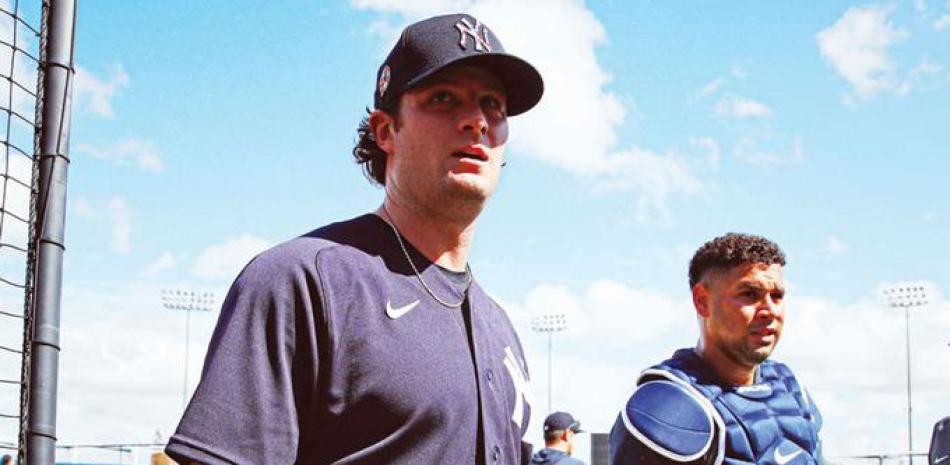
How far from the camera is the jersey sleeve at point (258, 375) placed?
2.00 metres

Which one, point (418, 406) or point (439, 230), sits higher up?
point (439, 230)

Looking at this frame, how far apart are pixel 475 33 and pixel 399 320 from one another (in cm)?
75

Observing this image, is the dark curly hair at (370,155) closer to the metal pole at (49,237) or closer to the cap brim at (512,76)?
the cap brim at (512,76)

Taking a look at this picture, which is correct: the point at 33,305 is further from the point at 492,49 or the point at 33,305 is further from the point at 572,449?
the point at 572,449

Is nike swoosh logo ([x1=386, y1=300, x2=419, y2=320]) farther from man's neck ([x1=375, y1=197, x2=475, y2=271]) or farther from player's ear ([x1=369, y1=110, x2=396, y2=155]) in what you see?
player's ear ([x1=369, y1=110, x2=396, y2=155])

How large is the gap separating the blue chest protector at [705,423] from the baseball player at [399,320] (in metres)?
2.36

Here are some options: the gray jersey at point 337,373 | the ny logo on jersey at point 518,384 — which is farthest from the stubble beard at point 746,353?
the gray jersey at point 337,373

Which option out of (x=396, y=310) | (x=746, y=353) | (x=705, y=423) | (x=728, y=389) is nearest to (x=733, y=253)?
(x=746, y=353)

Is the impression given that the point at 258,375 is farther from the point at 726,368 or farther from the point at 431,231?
the point at 726,368

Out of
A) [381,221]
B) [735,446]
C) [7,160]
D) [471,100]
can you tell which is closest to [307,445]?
[381,221]

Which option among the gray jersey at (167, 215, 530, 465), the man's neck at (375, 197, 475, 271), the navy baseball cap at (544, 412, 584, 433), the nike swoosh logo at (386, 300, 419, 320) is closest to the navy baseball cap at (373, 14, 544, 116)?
the man's neck at (375, 197, 475, 271)

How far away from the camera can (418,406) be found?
218 cm

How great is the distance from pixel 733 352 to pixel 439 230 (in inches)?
124

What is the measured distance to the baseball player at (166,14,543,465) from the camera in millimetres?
2057
